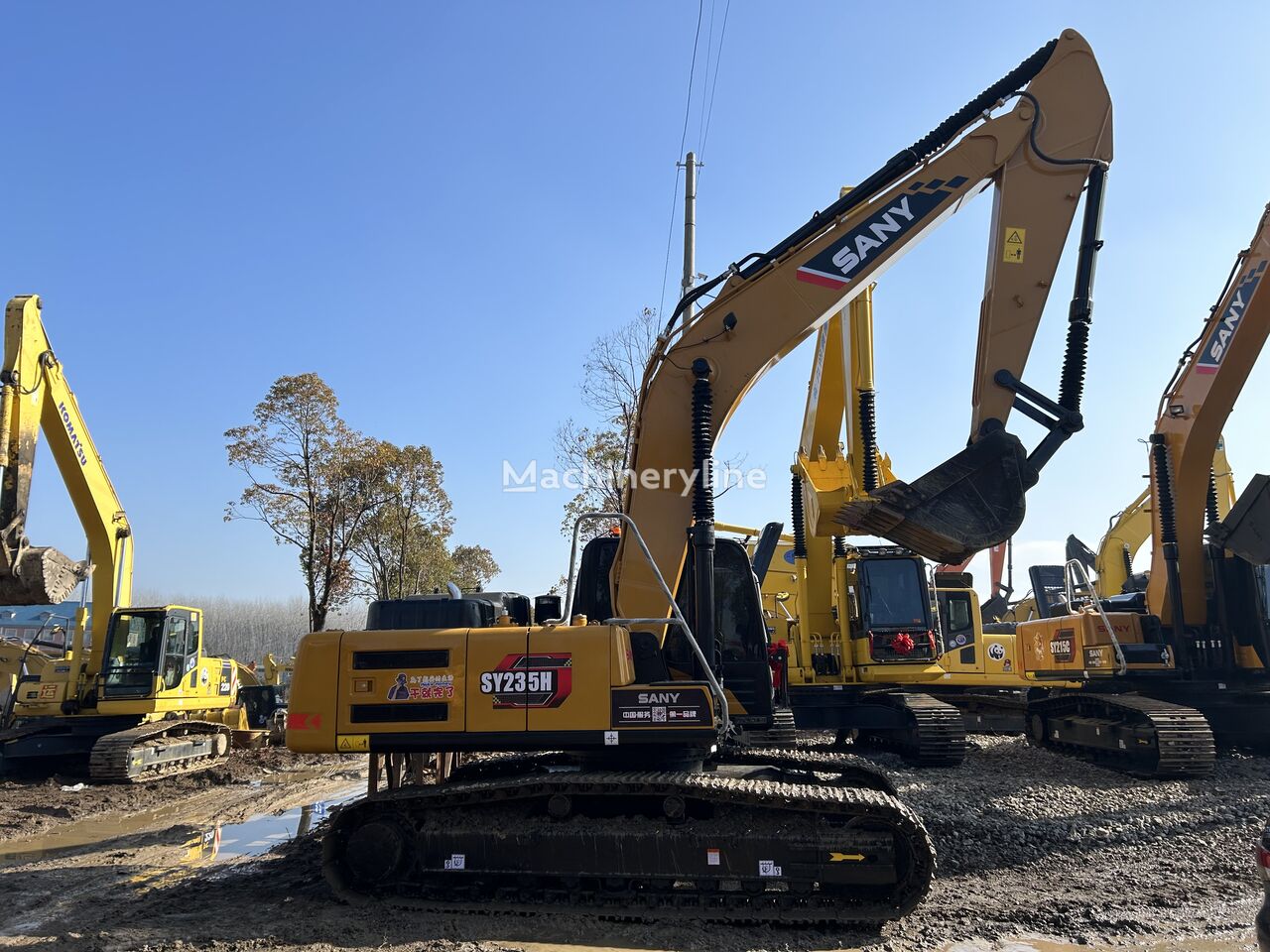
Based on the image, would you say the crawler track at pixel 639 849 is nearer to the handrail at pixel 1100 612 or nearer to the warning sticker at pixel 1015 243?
the warning sticker at pixel 1015 243

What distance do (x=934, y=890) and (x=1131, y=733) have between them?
587 cm

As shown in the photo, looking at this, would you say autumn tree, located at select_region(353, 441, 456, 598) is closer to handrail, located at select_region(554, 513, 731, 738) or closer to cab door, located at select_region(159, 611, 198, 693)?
cab door, located at select_region(159, 611, 198, 693)

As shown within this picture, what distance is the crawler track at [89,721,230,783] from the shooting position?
1329cm

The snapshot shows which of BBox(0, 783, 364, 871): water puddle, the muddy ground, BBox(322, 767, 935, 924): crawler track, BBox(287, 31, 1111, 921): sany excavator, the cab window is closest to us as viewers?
the muddy ground

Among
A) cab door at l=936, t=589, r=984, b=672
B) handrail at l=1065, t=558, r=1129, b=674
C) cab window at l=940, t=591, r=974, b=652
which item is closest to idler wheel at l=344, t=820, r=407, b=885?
handrail at l=1065, t=558, r=1129, b=674

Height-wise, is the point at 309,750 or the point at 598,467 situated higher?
the point at 598,467

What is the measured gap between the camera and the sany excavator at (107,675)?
13.4 meters

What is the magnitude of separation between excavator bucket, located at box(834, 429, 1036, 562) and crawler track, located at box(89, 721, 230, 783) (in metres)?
11.5

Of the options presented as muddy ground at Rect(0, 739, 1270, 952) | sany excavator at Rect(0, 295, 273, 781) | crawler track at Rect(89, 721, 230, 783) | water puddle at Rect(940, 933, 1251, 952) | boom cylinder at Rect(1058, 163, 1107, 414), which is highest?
boom cylinder at Rect(1058, 163, 1107, 414)

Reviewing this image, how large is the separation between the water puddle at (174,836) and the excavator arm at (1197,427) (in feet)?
37.0

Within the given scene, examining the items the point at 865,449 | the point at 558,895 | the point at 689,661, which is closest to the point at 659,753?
the point at 689,661

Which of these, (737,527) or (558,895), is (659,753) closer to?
(558,895)

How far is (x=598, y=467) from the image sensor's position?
23.6 metres

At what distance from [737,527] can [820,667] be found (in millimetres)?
2555
